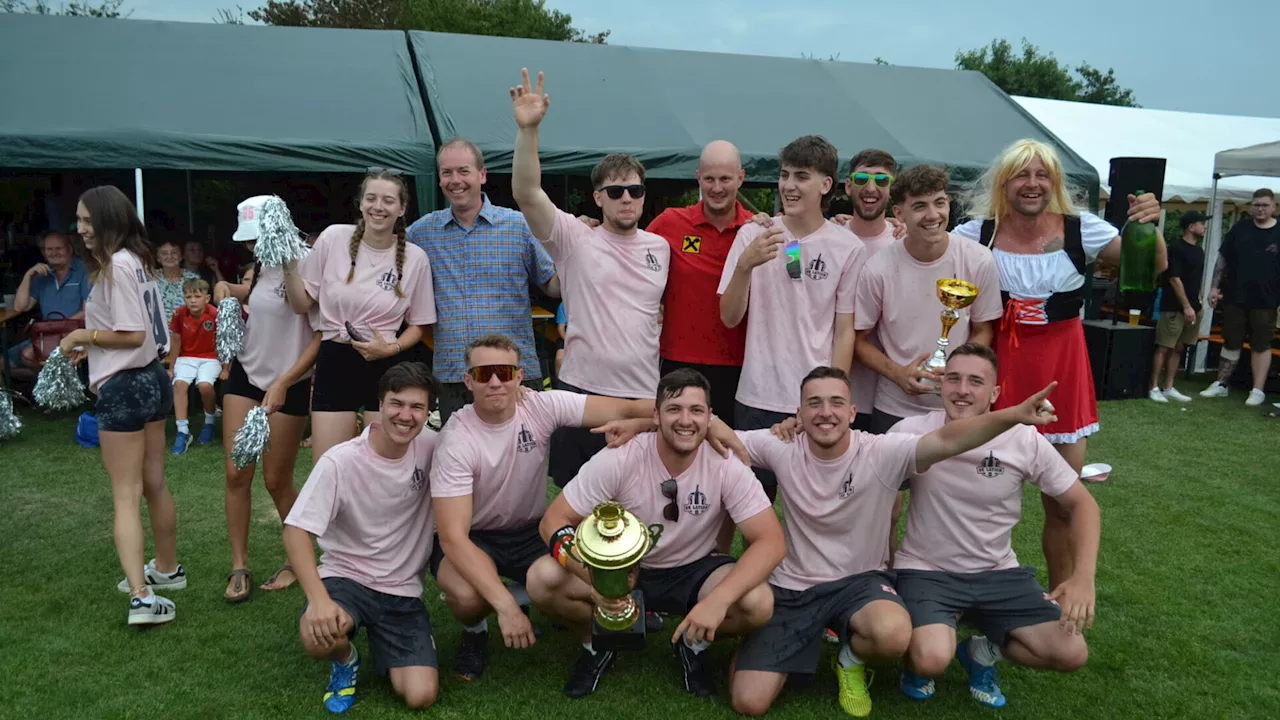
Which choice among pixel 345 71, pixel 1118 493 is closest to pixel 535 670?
pixel 1118 493

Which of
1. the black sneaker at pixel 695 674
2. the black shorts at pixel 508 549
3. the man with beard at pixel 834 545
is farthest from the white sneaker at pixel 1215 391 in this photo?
the black shorts at pixel 508 549

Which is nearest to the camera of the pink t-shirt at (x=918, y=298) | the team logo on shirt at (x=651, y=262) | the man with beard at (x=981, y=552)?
the man with beard at (x=981, y=552)

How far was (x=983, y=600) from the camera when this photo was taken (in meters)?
3.15

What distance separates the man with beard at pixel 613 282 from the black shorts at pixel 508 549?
68 cm

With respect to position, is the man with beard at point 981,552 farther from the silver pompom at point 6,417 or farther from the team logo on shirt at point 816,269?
the silver pompom at point 6,417

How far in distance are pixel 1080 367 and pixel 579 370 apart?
1.99 meters

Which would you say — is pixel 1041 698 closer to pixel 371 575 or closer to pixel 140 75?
pixel 371 575

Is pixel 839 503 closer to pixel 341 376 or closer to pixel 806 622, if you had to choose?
pixel 806 622

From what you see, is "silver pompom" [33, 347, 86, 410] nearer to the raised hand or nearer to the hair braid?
the hair braid

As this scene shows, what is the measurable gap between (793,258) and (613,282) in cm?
75

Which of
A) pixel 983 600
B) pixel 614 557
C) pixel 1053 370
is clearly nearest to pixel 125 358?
pixel 614 557

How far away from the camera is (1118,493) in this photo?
5.88 metres

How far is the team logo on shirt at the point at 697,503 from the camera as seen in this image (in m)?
3.25

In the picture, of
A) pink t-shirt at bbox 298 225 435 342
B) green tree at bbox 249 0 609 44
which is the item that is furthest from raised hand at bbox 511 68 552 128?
green tree at bbox 249 0 609 44
